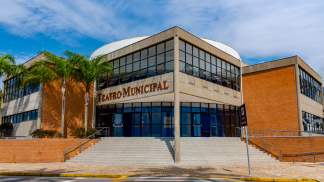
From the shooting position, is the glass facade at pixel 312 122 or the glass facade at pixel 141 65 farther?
the glass facade at pixel 312 122

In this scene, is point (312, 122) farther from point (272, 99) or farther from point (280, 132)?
point (272, 99)

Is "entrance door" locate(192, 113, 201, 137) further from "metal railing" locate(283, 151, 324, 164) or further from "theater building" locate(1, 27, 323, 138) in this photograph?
"metal railing" locate(283, 151, 324, 164)

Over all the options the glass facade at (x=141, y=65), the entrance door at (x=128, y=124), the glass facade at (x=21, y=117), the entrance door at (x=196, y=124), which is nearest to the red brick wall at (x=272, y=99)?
the entrance door at (x=196, y=124)

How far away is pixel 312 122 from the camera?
29.2 metres

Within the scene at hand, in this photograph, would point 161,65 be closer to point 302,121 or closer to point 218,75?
point 218,75

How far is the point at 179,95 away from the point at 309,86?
57.1 feet

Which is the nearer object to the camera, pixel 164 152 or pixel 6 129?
pixel 164 152

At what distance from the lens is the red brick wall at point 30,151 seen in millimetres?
18734

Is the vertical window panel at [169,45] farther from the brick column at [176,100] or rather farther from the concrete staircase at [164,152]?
the concrete staircase at [164,152]

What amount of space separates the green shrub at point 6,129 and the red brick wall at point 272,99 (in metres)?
26.5

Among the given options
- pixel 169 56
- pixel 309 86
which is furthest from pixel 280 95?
pixel 169 56

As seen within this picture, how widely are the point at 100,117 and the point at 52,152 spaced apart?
27.4 feet

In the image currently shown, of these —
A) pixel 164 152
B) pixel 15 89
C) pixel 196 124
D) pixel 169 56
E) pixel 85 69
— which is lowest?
pixel 164 152

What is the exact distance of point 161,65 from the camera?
21578 mm
